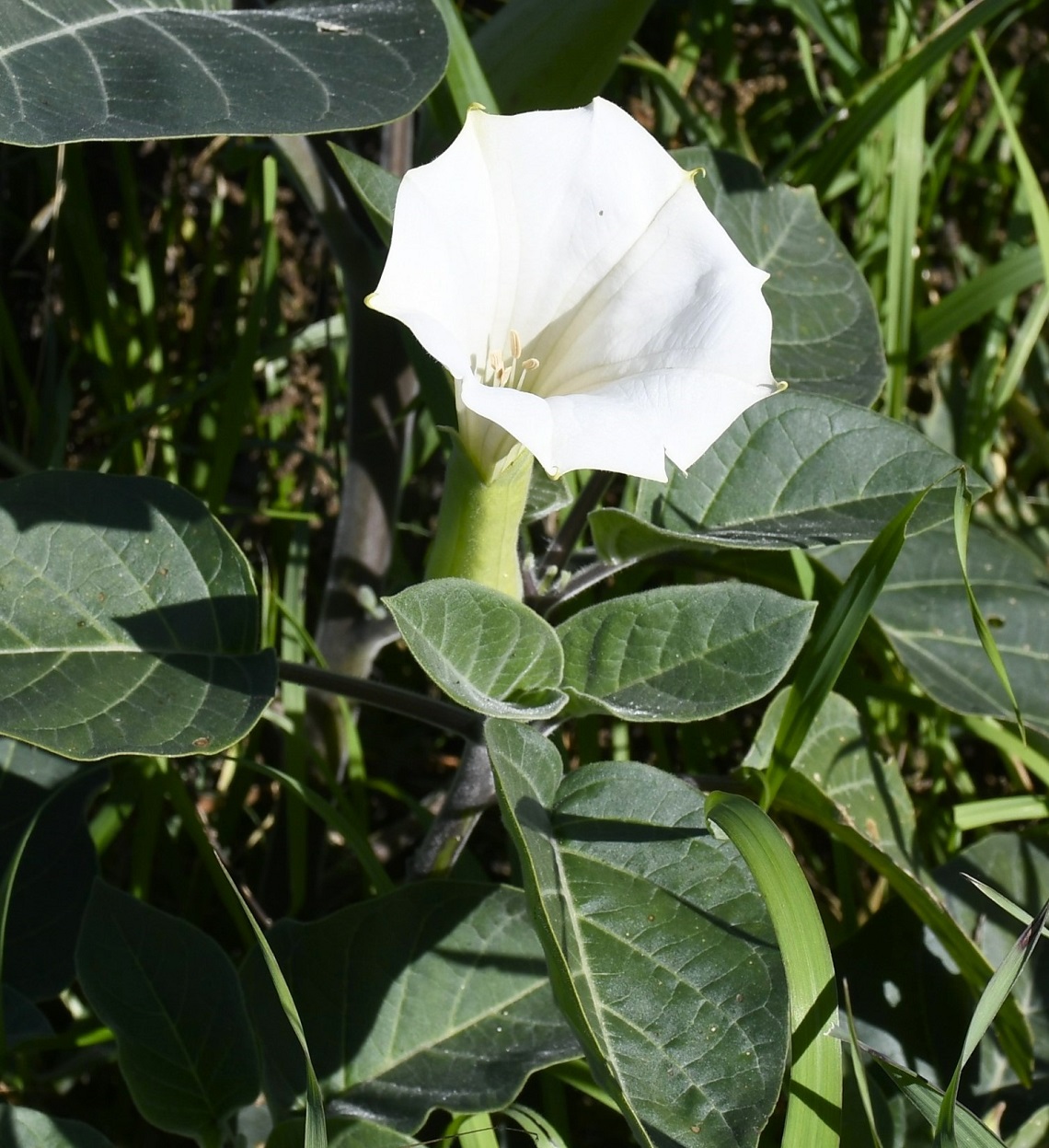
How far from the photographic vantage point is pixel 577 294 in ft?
3.47

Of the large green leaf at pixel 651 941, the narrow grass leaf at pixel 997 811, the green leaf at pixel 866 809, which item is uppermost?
the large green leaf at pixel 651 941

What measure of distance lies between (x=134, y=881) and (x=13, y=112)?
Result: 0.86m

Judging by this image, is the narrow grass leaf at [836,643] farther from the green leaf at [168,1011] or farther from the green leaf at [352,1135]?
the green leaf at [168,1011]

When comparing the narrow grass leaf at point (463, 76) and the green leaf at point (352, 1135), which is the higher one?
the narrow grass leaf at point (463, 76)

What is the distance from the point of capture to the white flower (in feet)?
2.55

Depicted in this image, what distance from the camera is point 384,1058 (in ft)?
3.45

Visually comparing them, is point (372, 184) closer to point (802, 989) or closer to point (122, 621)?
point (122, 621)

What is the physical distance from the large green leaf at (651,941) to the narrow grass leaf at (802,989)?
0.02 metres

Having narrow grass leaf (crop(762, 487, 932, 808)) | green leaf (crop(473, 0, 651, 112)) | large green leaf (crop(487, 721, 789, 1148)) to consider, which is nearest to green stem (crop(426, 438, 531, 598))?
large green leaf (crop(487, 721, 789, 1148))

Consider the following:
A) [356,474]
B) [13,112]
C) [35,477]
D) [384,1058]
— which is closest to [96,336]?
[356,474]

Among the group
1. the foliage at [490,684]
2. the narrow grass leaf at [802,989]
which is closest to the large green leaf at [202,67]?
the foliage at [490,684]

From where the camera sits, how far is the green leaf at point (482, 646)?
83 cm

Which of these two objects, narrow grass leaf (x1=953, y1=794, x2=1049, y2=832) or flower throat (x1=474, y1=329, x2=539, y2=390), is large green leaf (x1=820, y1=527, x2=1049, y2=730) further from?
flower throat (x1=474, y1=329, x2=539, y2=390)

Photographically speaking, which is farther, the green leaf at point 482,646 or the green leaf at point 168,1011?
the green leaf at point 168,1011
